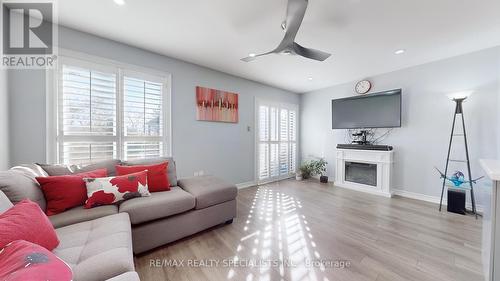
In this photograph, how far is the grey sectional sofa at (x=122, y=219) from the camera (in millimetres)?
1007

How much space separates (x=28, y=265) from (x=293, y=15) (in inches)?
87.8

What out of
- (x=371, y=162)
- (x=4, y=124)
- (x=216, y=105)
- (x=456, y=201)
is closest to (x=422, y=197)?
(x=456, y=201)

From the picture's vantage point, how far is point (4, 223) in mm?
898

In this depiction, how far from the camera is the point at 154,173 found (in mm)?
2176

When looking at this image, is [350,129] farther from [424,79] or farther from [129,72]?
[129,72]

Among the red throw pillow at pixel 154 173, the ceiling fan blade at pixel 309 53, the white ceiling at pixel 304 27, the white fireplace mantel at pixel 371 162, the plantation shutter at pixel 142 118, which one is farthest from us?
the white fireplace mantel at pixel 371 162

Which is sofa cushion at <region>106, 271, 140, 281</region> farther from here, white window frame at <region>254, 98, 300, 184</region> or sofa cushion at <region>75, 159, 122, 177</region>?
white window frame at <region>254, 98, 300, 184</region>

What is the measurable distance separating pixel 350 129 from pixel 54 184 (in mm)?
4855

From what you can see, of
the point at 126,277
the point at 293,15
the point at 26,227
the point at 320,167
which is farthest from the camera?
the point at 320,167

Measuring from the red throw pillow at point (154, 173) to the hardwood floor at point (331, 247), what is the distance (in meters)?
0.67

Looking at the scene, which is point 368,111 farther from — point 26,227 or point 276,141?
point 26,227

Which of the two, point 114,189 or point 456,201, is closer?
point 114,189

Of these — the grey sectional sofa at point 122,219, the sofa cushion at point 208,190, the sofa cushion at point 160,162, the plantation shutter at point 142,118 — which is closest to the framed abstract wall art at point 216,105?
the plantation shutter at point 142,118

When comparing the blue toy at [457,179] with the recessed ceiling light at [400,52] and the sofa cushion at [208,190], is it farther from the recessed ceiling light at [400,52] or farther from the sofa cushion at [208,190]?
the sofa cushion at [208,190]
